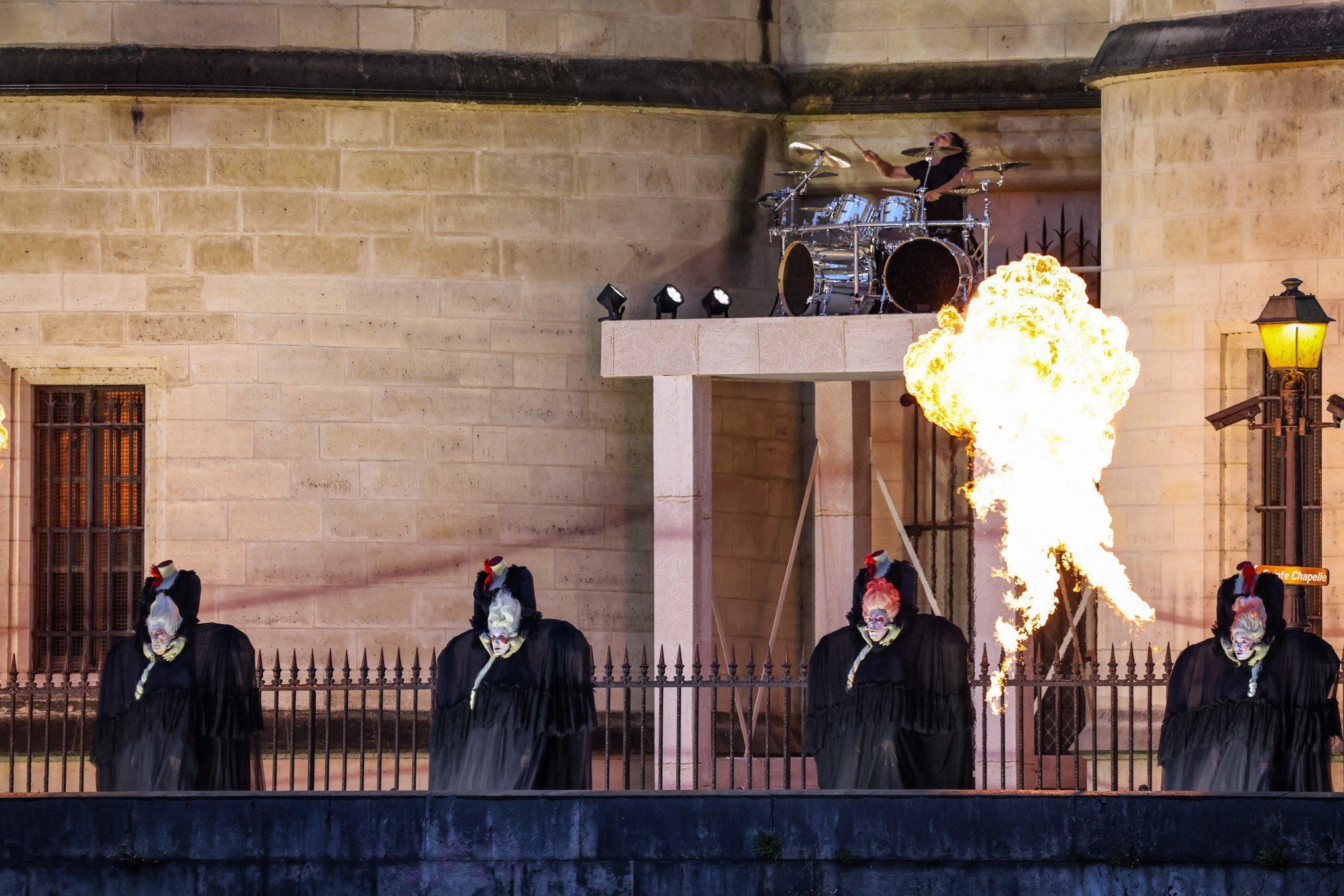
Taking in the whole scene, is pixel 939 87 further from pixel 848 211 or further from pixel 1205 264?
pixel 1205 264

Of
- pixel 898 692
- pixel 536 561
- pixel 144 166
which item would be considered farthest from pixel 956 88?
pixel 898 692

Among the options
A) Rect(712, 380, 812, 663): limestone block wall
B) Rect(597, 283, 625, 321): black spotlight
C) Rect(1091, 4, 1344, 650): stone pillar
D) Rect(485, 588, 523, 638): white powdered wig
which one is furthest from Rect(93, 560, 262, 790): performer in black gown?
Rect(1091, 4, 1344, 650): stone pillar

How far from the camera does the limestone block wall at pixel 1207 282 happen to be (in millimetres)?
16016

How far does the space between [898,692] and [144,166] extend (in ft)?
28.8

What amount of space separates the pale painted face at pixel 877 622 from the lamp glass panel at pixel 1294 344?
3.25m

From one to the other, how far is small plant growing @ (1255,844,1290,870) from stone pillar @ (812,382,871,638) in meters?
7.75

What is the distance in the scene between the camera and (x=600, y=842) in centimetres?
992

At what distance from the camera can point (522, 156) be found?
17656mm

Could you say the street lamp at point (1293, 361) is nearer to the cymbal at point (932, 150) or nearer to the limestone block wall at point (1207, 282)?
the limestone block wall at point (1207, 282)

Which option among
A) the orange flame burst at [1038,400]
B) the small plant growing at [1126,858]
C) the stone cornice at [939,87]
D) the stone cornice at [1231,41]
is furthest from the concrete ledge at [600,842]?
the stone cornice at [939,87]

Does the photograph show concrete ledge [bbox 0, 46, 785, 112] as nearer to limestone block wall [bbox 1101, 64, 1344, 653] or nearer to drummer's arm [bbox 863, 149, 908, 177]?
drummer's arm [bbox 863, 149, 908, 177]

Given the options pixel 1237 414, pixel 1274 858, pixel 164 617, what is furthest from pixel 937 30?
pixel 1274 858

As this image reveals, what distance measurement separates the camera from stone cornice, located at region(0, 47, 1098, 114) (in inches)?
679

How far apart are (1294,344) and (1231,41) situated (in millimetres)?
Answer: 3853
